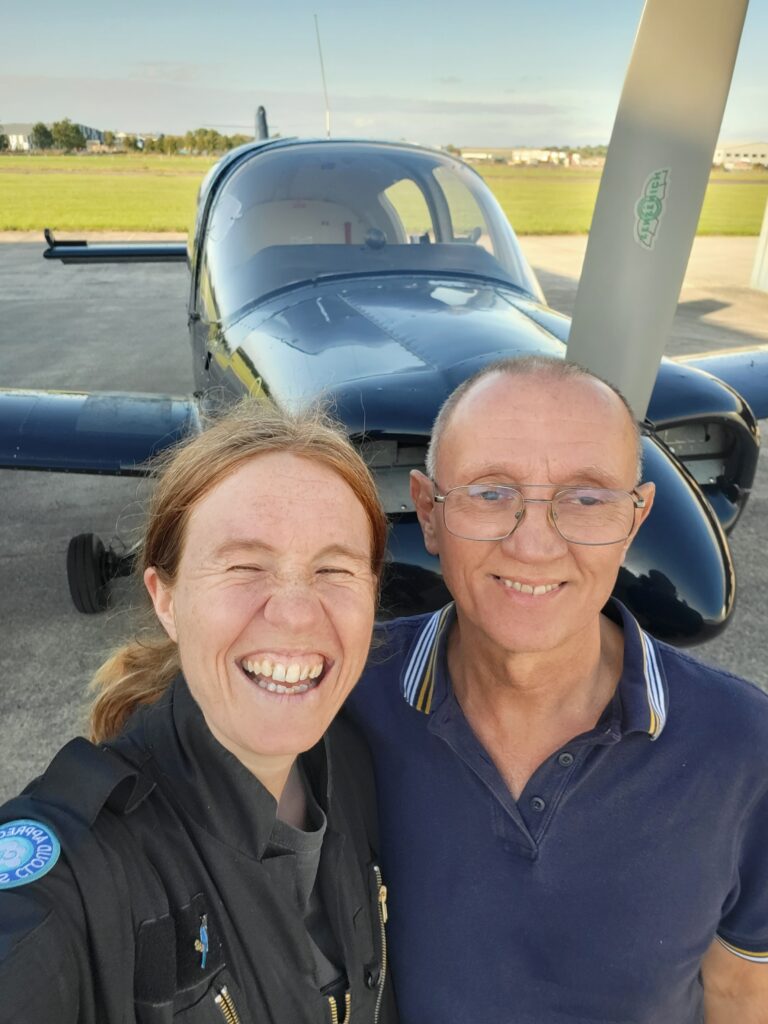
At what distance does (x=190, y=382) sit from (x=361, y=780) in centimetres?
807

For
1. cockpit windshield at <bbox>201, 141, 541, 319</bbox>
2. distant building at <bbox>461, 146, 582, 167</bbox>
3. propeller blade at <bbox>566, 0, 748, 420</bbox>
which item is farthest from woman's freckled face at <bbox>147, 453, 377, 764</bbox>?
distant building at <bbox>461, 146, 582, 167</bbox>

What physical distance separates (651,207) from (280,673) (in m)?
2.22

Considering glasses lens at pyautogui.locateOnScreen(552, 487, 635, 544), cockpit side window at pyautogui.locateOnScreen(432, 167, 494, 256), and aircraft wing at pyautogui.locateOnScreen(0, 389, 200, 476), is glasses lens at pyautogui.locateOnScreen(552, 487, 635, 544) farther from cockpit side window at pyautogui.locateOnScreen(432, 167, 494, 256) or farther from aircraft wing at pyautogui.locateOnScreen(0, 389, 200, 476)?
cockpit side window at pyautogui.locateOnScreen(432, 167, 494, 256)

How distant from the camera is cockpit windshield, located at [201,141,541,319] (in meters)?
4.07

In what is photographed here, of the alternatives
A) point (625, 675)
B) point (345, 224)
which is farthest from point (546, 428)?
point (345, 224)

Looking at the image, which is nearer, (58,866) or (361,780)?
(58,866)

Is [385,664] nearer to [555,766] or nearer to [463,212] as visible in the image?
[555,766]

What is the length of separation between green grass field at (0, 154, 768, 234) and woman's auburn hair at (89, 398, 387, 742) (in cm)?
1417

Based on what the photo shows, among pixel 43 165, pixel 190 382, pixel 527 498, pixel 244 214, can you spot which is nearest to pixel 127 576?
pixel 244 214

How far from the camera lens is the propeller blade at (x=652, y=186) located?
2.43m

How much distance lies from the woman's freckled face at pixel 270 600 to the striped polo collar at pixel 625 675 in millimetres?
309

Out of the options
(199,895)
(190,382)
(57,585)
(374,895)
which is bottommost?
(190,382)

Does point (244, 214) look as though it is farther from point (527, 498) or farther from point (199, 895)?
point (199, 895)

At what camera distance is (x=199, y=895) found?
3.04 ft
